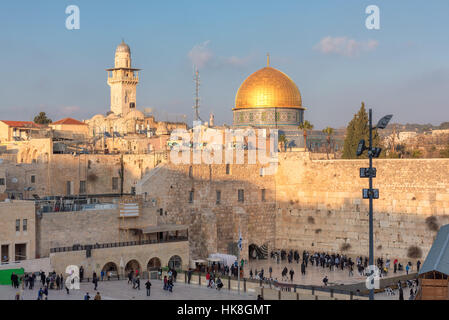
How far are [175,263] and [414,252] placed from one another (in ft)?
39.6

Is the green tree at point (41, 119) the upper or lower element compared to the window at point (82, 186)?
upper

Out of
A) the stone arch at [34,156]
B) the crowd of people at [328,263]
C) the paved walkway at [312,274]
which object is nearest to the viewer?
the paved walkway at [312,274]

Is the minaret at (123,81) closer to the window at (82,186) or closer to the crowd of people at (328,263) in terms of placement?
the window at (82,186)

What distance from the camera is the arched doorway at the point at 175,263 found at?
97.7 ft

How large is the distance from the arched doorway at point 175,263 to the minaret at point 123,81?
34251 millimetres

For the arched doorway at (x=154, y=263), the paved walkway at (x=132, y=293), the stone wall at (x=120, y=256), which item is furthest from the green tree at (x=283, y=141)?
the paved walkway at (x=132, y=293)

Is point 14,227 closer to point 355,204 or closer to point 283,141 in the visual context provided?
point 355,204

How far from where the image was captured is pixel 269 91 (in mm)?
47562

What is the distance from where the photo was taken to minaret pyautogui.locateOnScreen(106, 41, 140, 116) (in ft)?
205
